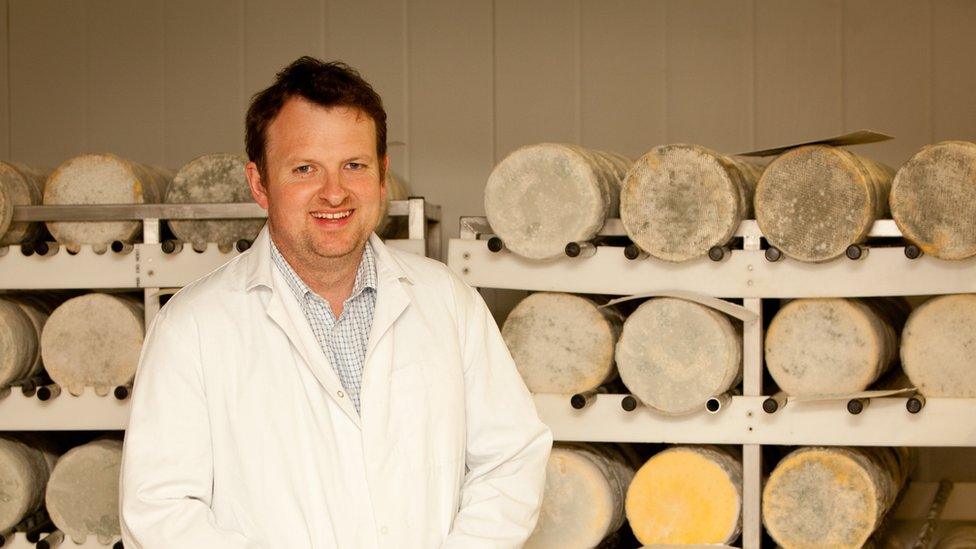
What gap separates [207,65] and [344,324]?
269cm

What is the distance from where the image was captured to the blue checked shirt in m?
2.38

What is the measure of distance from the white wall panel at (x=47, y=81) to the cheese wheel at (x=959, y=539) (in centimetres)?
372

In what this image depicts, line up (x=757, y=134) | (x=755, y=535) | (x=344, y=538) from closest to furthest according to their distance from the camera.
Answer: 1. (x=344, y=538)
2. (x=755, y=535)
3. (x=757, y=134)

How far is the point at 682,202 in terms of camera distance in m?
3.18

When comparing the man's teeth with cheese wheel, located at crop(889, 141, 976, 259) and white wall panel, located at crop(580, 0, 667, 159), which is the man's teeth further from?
white wall panel, located at crop(580, 0, 667, 159)

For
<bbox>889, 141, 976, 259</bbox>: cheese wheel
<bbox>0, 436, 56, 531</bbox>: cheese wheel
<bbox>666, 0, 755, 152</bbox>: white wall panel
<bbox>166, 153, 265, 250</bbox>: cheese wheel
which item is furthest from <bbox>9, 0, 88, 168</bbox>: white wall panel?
<bbox>889, 141, 976, 259</bbox>: cheese wheel

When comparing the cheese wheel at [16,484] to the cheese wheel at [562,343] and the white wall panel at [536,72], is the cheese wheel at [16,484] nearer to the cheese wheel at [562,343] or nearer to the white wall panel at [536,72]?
the cheese wheel at [562,343]

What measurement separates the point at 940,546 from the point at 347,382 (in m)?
2.48

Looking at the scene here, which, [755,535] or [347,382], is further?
[755,535]

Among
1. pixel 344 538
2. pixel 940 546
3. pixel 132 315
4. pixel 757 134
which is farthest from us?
pixel 757 134

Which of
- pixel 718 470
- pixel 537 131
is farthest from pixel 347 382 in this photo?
pixel 537 131

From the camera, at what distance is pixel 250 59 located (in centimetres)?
475

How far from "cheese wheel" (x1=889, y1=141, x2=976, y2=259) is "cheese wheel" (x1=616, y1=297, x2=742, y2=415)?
23.0 inches

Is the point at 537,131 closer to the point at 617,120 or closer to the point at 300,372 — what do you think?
the point at 617,120
